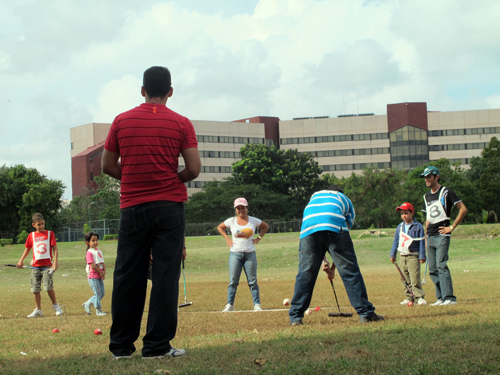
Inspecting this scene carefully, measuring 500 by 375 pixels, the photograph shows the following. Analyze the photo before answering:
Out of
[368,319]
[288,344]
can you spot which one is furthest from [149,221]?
[368,319]

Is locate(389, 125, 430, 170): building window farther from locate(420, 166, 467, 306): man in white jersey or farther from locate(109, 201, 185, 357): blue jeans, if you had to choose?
locate(109, 201, 185, 357): blue jeans

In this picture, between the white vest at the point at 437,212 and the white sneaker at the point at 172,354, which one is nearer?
the white sneaker at the point at 172,354

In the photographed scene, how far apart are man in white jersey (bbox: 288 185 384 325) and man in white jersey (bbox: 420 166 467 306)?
246cm

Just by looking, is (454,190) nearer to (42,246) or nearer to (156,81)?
(42,246)

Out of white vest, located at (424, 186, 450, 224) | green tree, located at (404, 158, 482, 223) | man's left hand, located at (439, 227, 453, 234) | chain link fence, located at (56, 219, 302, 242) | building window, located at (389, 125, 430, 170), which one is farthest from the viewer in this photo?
building window, located at (389, 125, 430, 170)

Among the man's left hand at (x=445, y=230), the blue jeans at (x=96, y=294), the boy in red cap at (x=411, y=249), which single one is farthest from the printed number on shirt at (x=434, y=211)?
the blue jeans at (x=96, y=294)

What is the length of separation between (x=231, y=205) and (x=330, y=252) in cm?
6824

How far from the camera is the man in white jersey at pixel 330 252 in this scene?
7031 millimetres

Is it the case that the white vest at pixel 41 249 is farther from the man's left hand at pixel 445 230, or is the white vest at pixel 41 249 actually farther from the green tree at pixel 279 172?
the green tree at pixel 279 172

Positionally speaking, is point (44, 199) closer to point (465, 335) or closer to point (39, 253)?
point (39, 253)

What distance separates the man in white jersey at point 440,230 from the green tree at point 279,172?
68668mm

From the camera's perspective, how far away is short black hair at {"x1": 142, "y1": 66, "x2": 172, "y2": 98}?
16.4ft

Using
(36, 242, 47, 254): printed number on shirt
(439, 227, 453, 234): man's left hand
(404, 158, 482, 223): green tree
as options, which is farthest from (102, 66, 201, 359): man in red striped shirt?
(404, 158, 482, 223): green tree

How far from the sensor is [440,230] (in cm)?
916
